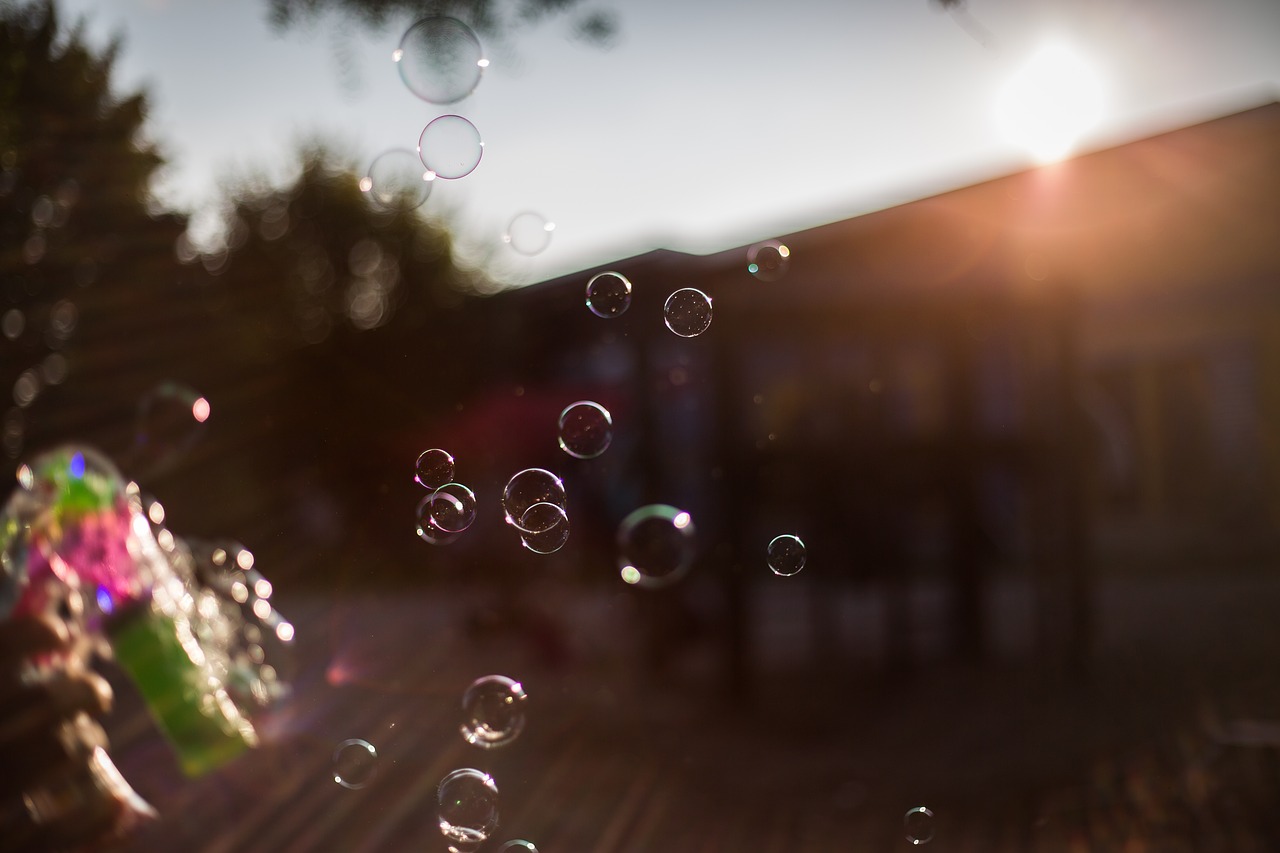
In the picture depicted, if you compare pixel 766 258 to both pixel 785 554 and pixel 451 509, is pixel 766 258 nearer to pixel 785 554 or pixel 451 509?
pixel 785 554

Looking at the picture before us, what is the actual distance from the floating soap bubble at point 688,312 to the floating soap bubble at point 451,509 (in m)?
1.05

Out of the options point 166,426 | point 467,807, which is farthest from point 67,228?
point 467,807

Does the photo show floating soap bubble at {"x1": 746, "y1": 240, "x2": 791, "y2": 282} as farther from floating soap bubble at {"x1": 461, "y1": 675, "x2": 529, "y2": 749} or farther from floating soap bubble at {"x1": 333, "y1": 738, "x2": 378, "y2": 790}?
floating soap bubble at {"x1": 333, "y1": 738, "x2": 378, "y2": 790}

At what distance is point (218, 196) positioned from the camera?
2219 cm

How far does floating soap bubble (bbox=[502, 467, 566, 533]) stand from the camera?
3.88 m

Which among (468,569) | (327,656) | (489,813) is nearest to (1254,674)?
(489,813)

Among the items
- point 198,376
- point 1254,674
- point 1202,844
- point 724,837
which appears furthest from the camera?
point 198,376

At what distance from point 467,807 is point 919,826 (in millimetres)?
1802

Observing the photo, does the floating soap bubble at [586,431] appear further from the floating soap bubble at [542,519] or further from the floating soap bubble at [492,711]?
the floating soap bubble at [492,711]

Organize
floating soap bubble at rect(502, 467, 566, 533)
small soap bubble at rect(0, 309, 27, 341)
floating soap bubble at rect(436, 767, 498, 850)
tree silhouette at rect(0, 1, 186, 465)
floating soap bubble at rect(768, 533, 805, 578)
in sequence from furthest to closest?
small soap bubble at rect(0, 309, 27, 341) → tree silhouette at rect(0, 1, 186, 465) → floating soap bubble at rect(768, 533, 805, 578) → floating soap bubble at rect(502, 467, 566, 533) → floating soap bubble at rect(436, 767, 498, 850)

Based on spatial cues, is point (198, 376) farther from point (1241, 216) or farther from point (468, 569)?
point (1241, 216)

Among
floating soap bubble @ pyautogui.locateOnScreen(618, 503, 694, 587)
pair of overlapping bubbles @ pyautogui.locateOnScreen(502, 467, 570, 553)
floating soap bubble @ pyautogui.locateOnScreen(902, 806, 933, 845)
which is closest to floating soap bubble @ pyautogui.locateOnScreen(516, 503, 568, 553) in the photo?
pair of overlapping bubbles @ pyautogui.locateOnScreen(502, 467, 570, 553)

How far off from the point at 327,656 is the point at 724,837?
586 cm

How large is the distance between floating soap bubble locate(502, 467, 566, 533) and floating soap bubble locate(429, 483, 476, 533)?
18cm
